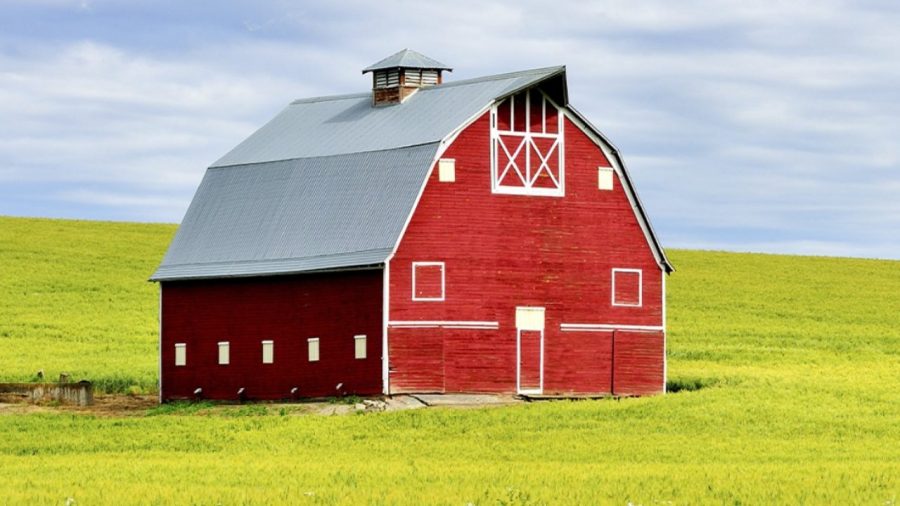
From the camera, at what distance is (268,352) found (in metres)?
48.0

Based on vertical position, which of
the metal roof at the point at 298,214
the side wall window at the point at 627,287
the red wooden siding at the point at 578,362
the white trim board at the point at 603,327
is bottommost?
the red wooden siding at the point at 578,362

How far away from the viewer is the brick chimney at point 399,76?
50562 mm

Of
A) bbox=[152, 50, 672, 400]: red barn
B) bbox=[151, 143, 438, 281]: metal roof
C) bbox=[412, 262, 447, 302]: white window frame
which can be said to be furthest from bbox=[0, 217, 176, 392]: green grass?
bbox=[412, 262, 447, 302]: white window frame

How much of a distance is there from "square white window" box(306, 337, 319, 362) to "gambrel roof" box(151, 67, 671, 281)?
1.90 m

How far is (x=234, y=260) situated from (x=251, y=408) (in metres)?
6.24

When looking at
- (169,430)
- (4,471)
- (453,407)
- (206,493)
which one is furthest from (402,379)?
(206,493)

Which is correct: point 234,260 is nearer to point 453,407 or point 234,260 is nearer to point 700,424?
point 453,407

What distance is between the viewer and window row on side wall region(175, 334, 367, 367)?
147 ft

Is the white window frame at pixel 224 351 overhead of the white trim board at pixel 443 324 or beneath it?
beneath

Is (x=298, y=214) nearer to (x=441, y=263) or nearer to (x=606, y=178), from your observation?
(x=441, y=263)

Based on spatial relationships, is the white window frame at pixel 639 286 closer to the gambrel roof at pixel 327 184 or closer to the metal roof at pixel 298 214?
the gambrel roof at pixel 327 184

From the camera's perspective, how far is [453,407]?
41.9 meters

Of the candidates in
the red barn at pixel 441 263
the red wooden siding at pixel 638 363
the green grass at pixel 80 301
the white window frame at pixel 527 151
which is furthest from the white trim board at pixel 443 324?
the green grass at pixel 80 301

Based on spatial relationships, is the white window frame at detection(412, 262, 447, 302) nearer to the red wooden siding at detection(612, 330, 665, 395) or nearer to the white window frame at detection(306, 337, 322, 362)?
the white window frame at detection(306, 337, 322, 362)
